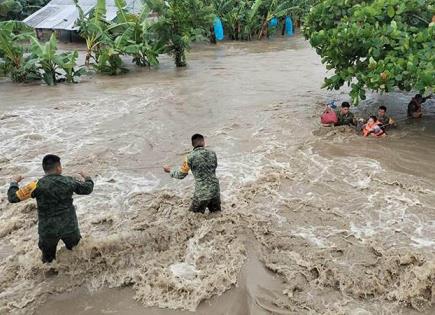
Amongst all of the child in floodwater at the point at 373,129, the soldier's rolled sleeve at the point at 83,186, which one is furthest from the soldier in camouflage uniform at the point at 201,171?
the child in floodwater at the point at 373,129

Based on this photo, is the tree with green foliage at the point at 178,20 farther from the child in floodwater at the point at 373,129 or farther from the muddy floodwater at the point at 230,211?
the child in floodwater at the point at 373,129

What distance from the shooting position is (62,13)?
69.2 feet

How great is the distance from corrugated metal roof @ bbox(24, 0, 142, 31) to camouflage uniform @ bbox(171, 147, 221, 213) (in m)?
15.8

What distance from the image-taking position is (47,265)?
5.14 meters

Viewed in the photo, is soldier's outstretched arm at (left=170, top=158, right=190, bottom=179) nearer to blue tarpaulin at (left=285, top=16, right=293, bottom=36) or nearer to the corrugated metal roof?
the corrugated metal roof

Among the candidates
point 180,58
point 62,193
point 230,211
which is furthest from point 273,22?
point 62,193

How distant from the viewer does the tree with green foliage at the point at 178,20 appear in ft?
47.0

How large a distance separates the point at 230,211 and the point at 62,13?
58.0 feet

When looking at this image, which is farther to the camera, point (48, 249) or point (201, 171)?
point (201, 171)

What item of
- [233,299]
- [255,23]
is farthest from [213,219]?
[255,23]

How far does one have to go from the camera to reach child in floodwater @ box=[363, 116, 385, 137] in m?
9.17

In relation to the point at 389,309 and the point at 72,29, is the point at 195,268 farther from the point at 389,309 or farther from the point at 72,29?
the point at 72,29

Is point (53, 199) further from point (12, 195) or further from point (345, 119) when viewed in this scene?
point (345, 119)

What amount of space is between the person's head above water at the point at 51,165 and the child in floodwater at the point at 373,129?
6324 millimetres
